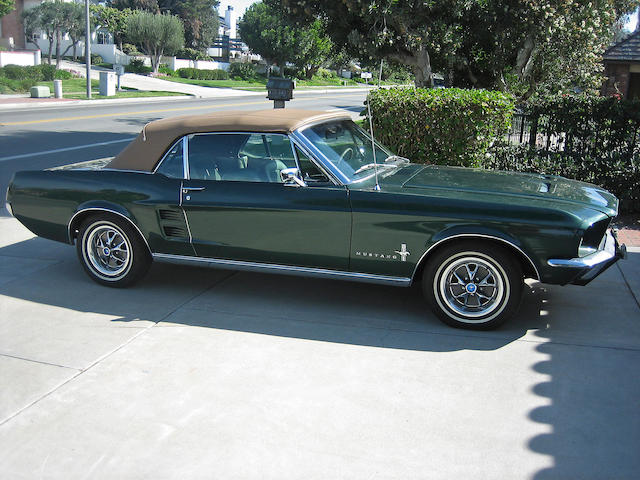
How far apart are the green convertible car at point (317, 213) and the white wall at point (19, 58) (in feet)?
138

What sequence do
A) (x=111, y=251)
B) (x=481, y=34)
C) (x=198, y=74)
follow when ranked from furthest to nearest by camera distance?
(x=198, y=74) < (x=481, y=34) < (x=111, y=251)

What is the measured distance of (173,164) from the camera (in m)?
5.77

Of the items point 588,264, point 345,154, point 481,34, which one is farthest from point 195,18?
point 588,264

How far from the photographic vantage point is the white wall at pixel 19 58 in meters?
43.4

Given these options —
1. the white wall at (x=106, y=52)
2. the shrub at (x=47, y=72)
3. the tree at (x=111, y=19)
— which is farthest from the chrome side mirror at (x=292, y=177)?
the tree at (x=111, y=19)

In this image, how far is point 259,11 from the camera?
222 ft

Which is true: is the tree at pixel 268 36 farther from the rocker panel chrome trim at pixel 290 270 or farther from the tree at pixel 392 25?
the rocker panel chrome trim at pixel 290 270

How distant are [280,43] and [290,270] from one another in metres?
62.7

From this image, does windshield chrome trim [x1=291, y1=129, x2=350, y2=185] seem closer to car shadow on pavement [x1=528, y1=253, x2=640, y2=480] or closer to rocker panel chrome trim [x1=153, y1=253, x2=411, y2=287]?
rocker panel chrome trim [x1=153, y1=253, x2=411, y2=287]

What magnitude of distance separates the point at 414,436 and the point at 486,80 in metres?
13.4

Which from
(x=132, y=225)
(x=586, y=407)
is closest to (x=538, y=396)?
(x=586, y=407)

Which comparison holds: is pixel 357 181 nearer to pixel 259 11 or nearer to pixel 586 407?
pixel 586 407

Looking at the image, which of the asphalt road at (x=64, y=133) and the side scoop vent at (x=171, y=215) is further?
the asphalt road at (x=64, y=133)

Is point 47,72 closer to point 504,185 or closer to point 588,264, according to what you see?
point 504,185
